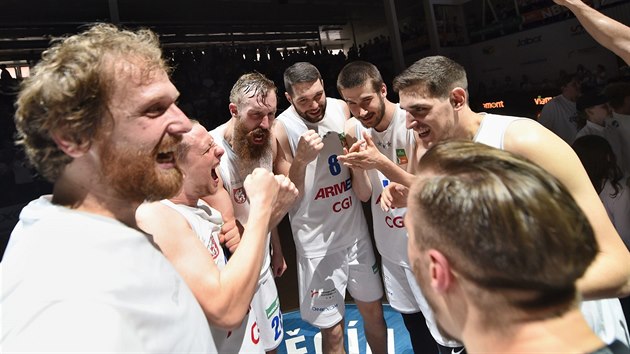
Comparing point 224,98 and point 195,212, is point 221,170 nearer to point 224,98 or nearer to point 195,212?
point 195,212

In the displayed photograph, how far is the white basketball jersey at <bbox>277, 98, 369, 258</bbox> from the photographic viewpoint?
9.43 ft

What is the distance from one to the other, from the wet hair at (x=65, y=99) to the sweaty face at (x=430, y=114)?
130 cm

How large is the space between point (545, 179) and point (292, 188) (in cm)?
94

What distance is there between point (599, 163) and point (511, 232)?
9.11 feet

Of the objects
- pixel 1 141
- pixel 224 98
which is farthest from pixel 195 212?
pixel 224 98

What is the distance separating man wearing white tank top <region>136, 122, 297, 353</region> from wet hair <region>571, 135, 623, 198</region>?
243cm

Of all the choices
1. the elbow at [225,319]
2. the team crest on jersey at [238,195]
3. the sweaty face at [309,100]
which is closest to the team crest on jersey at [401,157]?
the sweaty face at [309,100]

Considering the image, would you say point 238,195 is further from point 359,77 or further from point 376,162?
point 359,77

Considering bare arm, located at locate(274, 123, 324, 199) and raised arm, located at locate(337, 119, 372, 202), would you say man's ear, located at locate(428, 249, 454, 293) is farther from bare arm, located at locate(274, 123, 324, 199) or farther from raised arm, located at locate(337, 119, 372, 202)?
raised arm, located at locate(337, 119, 372, 202)

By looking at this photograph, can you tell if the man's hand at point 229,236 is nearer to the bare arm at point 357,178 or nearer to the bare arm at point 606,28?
the bare arm at point 357,178

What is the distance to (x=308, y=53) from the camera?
1241 cm

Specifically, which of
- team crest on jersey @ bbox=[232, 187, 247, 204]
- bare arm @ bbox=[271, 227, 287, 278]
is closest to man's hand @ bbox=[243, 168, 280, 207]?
team crest on jersey @ bbox=[232, 187, 247, 204]

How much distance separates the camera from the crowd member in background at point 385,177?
8.53 ft

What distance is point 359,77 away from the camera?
104 inches
